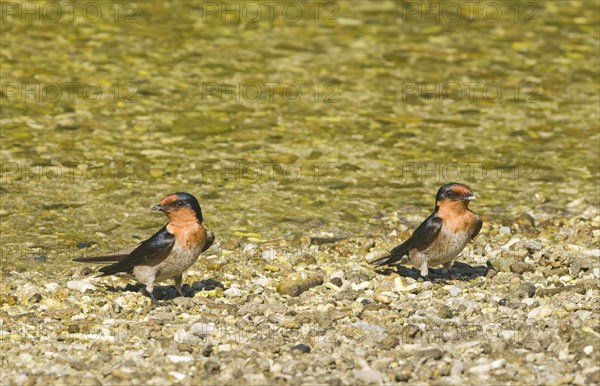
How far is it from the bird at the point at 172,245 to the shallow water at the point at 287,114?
1.93 m

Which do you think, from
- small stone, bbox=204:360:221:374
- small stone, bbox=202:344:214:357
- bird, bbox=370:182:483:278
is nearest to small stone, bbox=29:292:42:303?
small stone, bbox=202:344:214:357

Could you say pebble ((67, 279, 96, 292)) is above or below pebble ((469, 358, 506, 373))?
above

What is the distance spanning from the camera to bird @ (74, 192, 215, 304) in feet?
37.2

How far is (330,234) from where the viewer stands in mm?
13977

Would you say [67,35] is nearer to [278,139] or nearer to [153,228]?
[278,139]

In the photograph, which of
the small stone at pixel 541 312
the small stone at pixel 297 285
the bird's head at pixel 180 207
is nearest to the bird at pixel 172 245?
the bird's head at pixel 180 207

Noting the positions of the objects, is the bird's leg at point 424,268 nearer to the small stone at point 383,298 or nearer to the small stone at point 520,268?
the small stone at point 383,298

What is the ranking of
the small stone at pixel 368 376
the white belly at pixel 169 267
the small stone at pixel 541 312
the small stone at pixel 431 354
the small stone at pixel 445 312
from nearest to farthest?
1. the small stone at pixel 368 376
2. the small stone at pixel 431 354
3. the small stone at pixel 541 312
4. the small stone at pixel 445 312
5. the white belly at pixel 169 267

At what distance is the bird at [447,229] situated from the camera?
12031 millimetres

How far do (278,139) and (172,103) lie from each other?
6.65 feet

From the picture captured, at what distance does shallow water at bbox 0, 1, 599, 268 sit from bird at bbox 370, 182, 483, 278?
78.4 inches

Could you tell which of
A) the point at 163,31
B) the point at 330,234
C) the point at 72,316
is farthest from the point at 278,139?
the point at 72,316

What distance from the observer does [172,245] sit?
1135 cm

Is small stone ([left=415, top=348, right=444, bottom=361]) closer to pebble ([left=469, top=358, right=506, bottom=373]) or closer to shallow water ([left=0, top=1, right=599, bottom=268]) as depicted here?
pebble ([left=469, top=358, right=506, bottom=373])
